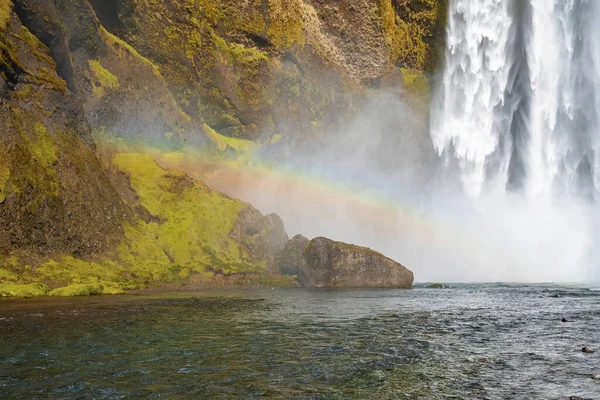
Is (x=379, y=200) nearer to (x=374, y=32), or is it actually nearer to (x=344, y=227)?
(x=344, y=227)

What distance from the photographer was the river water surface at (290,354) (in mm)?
13883

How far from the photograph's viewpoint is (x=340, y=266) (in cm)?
6431

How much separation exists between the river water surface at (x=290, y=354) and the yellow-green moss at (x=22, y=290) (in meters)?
7.91

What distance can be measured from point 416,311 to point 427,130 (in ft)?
330

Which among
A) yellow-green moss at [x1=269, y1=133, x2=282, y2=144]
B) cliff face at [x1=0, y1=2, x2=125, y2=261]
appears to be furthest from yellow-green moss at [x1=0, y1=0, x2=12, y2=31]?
yellow-green moss at [x1=269, y1=133, x2=282, y2=144]

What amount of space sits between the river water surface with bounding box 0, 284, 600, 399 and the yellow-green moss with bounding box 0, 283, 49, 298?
7.91 metres

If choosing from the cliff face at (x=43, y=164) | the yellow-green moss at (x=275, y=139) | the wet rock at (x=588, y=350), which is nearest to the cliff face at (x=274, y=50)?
the yellow-green moss at (x=275, y=139)

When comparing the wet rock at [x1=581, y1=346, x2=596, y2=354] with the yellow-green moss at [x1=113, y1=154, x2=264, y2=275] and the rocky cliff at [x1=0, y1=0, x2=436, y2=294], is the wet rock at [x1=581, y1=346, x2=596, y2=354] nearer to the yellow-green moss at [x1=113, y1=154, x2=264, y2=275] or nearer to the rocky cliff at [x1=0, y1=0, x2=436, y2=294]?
the rocky cliff at [x1=0, y1=0, x2=436, y2=294]

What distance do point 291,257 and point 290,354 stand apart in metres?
51.7

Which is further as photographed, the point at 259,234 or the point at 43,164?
the point at 259,234

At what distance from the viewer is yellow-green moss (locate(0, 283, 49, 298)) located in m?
39.8

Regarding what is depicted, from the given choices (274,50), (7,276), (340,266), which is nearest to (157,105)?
(274,50)

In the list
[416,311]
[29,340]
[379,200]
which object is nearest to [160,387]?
[29,340]

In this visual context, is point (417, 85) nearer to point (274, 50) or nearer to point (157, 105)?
point (274, 50)
